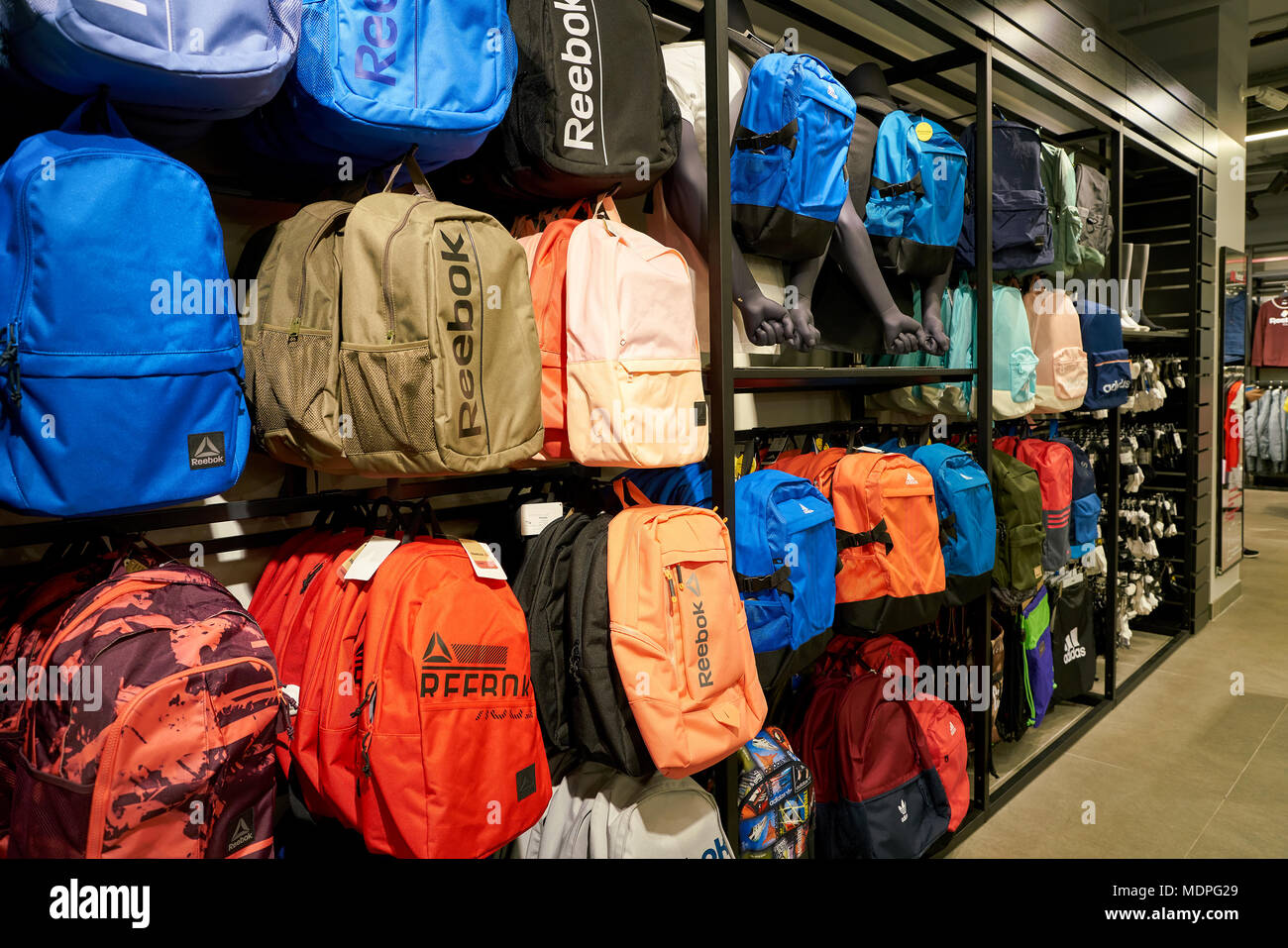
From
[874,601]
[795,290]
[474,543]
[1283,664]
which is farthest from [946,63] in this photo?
[1283,664]

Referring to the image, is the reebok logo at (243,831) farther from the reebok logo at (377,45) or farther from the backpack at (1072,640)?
the backpack at (1072,640)

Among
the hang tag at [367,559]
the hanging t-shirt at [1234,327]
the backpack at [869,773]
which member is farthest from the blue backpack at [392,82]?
the hanging t-shirt at [1234,327]

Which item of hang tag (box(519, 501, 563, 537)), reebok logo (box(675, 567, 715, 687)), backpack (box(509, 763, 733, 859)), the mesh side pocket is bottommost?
backpack (box(509, 763, 733, 859))

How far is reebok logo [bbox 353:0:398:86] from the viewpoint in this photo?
1354 mm

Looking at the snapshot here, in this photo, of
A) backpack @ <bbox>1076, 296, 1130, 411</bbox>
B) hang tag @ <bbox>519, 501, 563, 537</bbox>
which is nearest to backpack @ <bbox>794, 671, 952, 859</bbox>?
hang tag @ <bbox>519, 501, 563, 537</bbox>

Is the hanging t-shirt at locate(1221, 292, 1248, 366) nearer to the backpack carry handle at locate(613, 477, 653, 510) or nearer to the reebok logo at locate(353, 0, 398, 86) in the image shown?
the backpack carry handle at locate(613, 477, 653, 510)

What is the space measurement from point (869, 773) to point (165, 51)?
235 cm

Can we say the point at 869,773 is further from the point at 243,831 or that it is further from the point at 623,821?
the point at 243,831

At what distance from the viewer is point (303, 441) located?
140cm

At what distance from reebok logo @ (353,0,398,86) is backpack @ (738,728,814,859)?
5.44 ft

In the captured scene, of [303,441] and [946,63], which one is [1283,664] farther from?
[303,441]

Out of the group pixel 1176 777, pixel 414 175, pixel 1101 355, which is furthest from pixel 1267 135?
pixel 414 175

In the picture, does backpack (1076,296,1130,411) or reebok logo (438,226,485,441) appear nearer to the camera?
reebok logo (438,226,485,441)

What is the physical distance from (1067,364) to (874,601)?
167 centimetres
